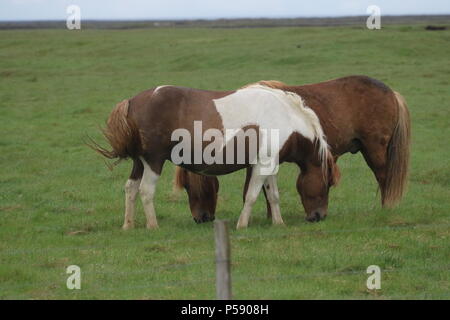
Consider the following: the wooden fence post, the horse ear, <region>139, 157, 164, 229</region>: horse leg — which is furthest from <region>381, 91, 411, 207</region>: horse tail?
the wooden fence post

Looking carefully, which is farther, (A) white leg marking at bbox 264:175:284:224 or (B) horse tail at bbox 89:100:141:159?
(A) white leg marking at bbox 264:175:284:224

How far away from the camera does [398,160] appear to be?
1087cm

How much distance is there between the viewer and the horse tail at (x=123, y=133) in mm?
9695

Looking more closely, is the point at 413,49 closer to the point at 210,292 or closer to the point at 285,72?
the point at 285,72

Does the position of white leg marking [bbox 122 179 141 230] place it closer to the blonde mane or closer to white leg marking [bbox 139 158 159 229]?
white leg marking [bbox 139 158 159 229]

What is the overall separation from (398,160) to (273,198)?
194cm

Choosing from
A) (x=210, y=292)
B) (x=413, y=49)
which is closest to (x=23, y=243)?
(x=210, y=292)

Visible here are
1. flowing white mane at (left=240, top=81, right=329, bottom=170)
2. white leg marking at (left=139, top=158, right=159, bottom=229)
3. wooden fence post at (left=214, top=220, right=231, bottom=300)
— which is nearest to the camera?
wooden fence post at (left=214, top=220, right=231, bottom=300)

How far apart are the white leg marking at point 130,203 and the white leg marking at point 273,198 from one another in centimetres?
159

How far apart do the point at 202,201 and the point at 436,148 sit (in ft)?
24.4

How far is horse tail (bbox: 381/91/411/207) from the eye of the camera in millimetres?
10820

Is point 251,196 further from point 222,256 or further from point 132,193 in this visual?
point 222,256

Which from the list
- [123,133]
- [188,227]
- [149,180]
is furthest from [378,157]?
[123,133]
